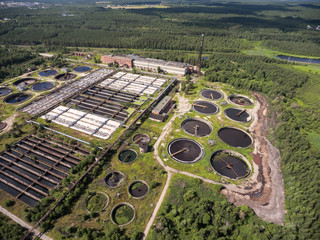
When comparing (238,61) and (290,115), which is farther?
(238,61)

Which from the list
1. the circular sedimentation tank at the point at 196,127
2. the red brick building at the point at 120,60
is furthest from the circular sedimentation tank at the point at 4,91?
the circular sedimentation tank at the point at 196,127

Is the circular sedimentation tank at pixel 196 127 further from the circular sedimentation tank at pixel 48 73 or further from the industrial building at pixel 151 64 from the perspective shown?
the circular sedimentation tank at pixel 48 73

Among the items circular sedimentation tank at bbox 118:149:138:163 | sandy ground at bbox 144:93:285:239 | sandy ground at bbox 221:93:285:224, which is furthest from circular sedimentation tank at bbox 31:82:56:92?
sandy ground at bbox 221:93:285:224

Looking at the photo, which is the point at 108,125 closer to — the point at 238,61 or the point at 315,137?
the point at 315,137

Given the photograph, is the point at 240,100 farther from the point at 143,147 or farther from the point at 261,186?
the point at 143,147

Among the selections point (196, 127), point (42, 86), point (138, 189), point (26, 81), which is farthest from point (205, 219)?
point (26, 81)

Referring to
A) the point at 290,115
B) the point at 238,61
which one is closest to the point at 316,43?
the point at 238,61
